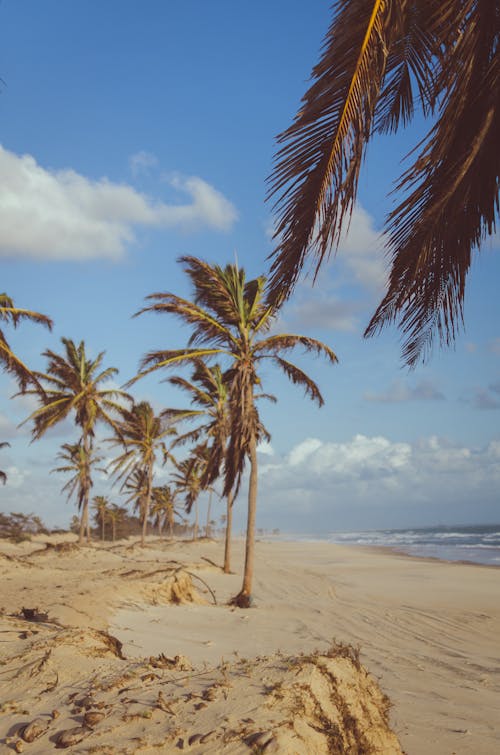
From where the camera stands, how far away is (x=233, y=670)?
319 cm

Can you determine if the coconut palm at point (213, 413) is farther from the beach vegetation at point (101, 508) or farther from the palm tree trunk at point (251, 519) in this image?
the beach vegetation at point (101, 508)

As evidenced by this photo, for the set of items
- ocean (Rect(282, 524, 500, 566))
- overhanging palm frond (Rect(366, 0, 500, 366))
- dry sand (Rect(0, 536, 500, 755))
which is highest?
overhanging palm frond (Rect(366, 0, 500, 366))

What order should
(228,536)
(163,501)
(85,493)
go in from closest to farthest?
(228,536), (85,493), (163,501)

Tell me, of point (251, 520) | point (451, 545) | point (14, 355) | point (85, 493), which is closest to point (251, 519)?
point (251, 520)

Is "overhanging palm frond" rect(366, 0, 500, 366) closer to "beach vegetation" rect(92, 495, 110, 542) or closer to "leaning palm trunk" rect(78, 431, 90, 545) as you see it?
"leaning palm trunk" rect(78, 431, 90, 545)

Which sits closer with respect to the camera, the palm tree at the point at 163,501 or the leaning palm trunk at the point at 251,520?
the leaning palm trunk at the point at 251,520

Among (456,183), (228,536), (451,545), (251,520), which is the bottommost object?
(451,545)

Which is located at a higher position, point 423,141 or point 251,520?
point 423,141

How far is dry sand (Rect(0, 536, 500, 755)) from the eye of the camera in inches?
100

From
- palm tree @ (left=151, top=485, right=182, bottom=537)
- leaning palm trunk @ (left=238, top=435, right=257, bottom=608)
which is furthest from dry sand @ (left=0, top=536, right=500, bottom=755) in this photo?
palm tree @ (left=151, top=485, right=182, bottom=537)

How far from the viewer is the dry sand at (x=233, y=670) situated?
8.34 feet

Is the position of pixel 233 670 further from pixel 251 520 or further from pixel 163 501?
pixel 163 501

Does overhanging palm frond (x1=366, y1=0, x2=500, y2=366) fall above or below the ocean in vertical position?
above

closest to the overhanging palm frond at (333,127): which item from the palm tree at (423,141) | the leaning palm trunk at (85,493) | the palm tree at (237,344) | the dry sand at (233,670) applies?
the palm tree at (423,141)
